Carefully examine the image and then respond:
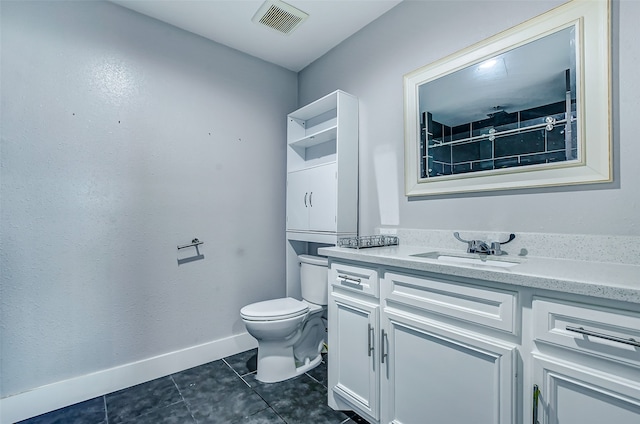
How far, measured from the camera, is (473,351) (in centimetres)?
112

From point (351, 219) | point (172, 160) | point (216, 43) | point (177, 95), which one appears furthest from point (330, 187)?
point (216, 43)

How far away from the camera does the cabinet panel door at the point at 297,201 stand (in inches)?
98.5

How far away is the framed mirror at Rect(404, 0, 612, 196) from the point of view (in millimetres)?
1254

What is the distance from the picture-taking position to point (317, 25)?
2256 mm

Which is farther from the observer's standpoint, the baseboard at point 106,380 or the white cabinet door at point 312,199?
the white cabinet door at point 312,199

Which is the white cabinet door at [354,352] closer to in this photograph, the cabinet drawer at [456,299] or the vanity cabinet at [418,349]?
the vanity cabinet at [418,349]

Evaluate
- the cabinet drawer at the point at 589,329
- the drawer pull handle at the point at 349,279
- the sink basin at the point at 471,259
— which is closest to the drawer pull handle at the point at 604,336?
the cabinet drawer at the point at 589,329

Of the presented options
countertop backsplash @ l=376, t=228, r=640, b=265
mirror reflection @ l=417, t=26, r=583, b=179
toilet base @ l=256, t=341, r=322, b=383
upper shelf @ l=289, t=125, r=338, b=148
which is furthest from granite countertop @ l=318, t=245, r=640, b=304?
upper shelf @ l=289, t=125, r=338, b=148

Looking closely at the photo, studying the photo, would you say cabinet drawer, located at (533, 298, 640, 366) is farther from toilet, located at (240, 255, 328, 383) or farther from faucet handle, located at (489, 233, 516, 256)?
toilet, located at (240, 255, 328, 383)

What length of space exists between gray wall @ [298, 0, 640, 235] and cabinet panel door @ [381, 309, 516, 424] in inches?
26.6

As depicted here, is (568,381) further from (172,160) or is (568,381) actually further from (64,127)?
(64,127)

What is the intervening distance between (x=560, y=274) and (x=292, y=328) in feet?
5.07

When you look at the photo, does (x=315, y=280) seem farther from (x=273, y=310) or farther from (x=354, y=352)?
(x=354, y=352)

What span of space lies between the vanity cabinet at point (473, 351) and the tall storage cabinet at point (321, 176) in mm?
637
